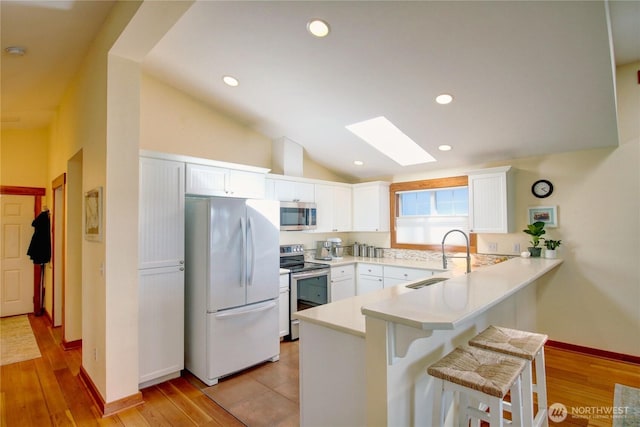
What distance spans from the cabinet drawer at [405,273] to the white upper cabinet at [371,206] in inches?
31.3

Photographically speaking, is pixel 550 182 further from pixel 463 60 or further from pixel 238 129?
pixel 238 129

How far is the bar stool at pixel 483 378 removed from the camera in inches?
54.3

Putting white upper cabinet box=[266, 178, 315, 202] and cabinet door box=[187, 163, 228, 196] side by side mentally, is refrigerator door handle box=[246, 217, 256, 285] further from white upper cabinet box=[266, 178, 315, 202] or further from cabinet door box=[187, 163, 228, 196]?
white upper cabinet box=[266, 178, 315, 202]

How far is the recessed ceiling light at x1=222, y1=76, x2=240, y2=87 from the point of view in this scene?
129 inches

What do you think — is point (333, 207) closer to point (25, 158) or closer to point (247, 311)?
point (247, 311)

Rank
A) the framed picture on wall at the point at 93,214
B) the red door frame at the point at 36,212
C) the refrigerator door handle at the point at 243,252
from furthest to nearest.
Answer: the red door frame at the point at 36,212 < the refrigerator door handle at the point at 243,252 < the framed picture on wall at the point at 93,214

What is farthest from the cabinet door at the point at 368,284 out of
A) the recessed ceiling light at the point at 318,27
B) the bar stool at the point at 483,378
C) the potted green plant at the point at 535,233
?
the recessed ceiling light at the point at 318,27

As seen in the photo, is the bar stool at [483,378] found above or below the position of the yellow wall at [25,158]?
below

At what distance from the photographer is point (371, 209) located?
4.96 metres

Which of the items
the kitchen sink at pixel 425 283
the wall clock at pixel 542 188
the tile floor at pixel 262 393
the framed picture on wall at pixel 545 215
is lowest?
the tile floor at pixel 262 393

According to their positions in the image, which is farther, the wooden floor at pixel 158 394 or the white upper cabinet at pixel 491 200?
the white upper cabinet at pixel 491 200

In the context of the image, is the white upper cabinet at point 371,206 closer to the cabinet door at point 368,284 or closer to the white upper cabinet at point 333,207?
the white upper cabinet at point 333,207

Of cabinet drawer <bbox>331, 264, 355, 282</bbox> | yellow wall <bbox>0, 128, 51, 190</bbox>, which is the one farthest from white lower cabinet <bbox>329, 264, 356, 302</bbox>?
yellow wall <bbox>0, 128, 51, 190</bbox>

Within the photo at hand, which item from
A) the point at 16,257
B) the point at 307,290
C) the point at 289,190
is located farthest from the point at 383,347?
the point at 16,257
